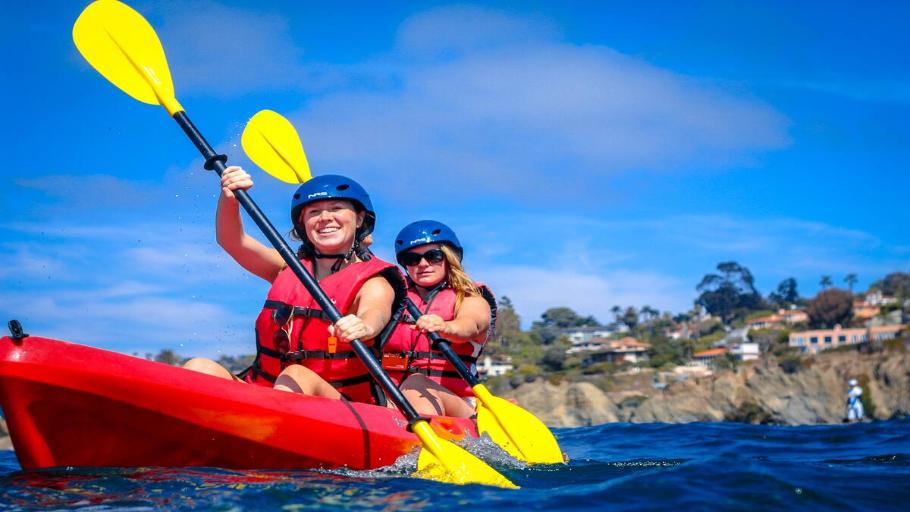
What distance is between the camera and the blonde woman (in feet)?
20.1

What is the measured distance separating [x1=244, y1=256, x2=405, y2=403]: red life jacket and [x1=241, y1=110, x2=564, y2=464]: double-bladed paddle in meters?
0.79

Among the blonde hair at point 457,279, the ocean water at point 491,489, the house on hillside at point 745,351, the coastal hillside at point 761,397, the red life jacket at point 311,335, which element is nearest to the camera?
the ocean water at point 491,489

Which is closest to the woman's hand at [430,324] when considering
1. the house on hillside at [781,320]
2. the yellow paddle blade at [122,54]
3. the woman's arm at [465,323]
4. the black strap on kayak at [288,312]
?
the woman's arm at [465,323]

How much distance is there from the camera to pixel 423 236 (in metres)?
6.50

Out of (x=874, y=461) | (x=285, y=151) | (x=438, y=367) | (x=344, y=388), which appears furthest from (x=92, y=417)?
(x=874, y=461)

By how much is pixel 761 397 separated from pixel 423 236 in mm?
29678

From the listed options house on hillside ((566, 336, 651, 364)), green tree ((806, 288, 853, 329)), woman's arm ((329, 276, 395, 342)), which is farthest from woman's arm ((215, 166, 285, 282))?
green tree ((806, 288, 853, 329))

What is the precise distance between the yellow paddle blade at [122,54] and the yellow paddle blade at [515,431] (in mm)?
2785

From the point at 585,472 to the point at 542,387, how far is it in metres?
29.7

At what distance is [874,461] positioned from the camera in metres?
5.80

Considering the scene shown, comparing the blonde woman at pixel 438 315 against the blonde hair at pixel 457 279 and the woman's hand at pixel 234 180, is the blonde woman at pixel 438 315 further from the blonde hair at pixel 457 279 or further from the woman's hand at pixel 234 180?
the woman's hand at pixel 234 180

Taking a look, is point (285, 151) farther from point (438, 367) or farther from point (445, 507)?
point (445, 507)

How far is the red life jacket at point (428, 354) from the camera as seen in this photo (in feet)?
20.8

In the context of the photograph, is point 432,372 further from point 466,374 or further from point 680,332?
point 680,332
